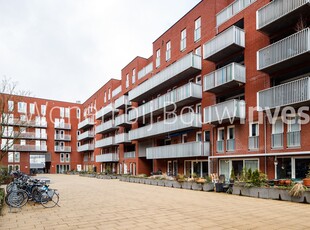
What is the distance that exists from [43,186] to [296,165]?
12.6 m

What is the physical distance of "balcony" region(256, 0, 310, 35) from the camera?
1486cm

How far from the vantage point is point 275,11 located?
15984 mm

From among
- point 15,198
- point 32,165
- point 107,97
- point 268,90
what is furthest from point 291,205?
point 32,165

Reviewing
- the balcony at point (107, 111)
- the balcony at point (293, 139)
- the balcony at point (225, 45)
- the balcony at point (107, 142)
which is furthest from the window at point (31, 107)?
the balcony at point (293, 139)

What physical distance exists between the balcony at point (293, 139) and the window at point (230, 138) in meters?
4.25

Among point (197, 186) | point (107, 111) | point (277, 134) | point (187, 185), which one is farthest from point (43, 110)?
point (277, 134)

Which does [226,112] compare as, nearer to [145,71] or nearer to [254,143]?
[254,143]

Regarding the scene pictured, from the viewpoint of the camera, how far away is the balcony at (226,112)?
18453 millimetres

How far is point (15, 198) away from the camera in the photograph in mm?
11328

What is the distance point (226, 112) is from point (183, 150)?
581cm

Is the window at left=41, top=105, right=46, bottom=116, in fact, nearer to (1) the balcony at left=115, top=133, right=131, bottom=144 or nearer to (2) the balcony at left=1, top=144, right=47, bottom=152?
(2) the balcony at left=1, top=144, right=47, bottom=152

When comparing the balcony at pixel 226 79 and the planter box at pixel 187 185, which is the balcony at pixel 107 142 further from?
the balcony at pixel 226 79

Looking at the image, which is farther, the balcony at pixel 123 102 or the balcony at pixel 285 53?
the balcony at pixel 123 102

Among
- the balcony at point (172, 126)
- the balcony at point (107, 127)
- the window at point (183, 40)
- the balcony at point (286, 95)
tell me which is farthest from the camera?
the balcony at point (107, 127)
